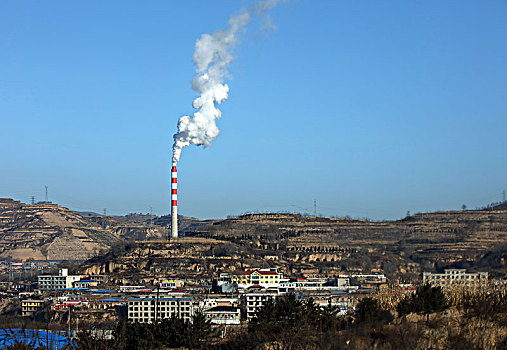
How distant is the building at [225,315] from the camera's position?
161 ft

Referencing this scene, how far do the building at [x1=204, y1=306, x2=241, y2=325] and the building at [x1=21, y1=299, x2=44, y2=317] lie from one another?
19.2 m

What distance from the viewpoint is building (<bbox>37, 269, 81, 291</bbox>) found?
7756cm

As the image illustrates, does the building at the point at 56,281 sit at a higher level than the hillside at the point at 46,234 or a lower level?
lower

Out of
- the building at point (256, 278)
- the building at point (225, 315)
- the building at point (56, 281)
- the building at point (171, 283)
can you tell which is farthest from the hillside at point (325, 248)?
the building at point (225, 315)

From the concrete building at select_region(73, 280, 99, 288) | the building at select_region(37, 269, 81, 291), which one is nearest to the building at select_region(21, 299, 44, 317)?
the concrete building at select_region(73, 280, 99, 288)

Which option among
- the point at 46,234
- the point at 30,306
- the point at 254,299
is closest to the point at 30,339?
the point at 254,299

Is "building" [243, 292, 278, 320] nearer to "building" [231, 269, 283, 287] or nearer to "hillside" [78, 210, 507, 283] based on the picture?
"building" [231, 269, 283, 287]

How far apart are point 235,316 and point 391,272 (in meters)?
38.3

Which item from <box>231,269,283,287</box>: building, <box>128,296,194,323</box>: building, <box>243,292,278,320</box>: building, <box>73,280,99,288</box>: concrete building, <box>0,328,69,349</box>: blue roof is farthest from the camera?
<box>73,280,99,288</box>: concrete building

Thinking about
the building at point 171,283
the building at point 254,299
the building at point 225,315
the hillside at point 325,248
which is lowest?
the building at point 225,315

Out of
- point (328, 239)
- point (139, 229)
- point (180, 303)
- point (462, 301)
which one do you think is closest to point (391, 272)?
point (328, 239)

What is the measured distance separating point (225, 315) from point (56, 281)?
32.7 meters

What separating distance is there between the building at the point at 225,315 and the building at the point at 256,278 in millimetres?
19239

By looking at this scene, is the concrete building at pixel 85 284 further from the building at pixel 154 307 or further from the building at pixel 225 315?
the building at pixel 225 315
